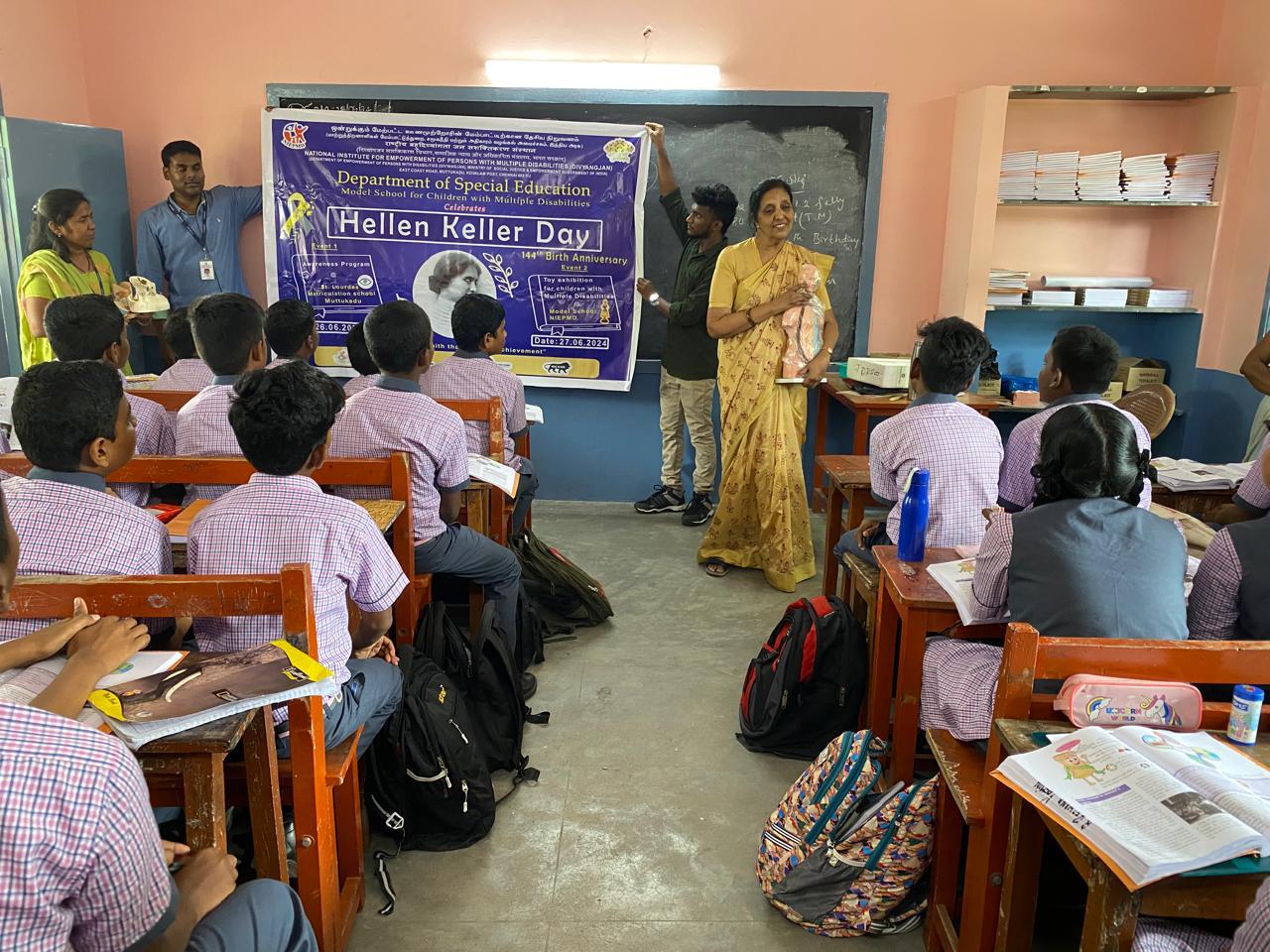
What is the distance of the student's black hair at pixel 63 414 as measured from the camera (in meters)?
1.89

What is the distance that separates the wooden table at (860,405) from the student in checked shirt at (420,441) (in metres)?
1.90

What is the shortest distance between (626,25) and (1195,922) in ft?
14.8

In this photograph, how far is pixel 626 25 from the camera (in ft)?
15.8

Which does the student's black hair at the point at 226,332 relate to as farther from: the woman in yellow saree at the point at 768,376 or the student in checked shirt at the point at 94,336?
the woman in yellow saree at the point at 768,376

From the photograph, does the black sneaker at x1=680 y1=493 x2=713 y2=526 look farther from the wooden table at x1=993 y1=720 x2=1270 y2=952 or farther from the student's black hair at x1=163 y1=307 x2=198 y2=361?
the wooden table at x1=993 y1=720 x2=1270 y2=952

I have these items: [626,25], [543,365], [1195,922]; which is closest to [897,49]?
[626,25]

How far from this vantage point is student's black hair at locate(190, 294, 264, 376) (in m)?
2.99

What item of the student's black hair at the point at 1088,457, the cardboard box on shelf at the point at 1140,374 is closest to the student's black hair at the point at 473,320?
the student's black hair at the point at 1088,457

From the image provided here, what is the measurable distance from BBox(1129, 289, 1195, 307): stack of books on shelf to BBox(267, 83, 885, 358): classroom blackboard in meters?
1.30

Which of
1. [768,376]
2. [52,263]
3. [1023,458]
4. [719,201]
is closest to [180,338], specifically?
[52,263]

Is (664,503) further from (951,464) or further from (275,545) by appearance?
(275,545)

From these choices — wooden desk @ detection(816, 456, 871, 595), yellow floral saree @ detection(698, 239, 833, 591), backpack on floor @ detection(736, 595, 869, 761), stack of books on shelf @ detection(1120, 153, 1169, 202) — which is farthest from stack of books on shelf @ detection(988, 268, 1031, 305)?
backpack on floor @ detection(736, 595, 869, 761)

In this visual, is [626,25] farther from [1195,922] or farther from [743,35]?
[1195,922]

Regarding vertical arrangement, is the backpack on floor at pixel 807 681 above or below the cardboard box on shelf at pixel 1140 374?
below
